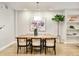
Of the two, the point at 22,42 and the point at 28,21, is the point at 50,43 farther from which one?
the point at 28,21

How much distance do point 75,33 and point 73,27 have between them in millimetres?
350

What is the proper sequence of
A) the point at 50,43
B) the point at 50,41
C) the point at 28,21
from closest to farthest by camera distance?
the point at 50,43 → the point at 50,41 → the point at 28,21

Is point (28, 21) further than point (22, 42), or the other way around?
point (28, 21)

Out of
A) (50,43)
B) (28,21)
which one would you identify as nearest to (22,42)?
(50,43)

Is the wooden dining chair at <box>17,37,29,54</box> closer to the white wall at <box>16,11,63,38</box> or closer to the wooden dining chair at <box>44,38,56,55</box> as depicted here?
the wooden dining chair at <box>44,38,56,55</box>

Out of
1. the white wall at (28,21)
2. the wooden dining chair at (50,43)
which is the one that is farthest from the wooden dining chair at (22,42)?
the white wall at (28,21)

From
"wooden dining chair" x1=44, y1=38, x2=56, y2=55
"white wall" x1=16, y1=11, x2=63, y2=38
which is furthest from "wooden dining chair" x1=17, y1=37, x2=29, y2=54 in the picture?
"white wall" x1=16, y1=11, x2=63, y2=38

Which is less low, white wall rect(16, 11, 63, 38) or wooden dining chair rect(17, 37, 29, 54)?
white wall rect(16, 11, 63, 38)

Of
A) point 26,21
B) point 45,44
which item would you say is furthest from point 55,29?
point 45,44

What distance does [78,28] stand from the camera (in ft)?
28.0

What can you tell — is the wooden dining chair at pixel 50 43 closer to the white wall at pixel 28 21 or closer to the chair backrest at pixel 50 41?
the chair backrest at pixel 50 41

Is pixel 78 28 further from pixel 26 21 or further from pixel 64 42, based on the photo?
pixel 26 21

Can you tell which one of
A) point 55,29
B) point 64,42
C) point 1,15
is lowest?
point 64,42

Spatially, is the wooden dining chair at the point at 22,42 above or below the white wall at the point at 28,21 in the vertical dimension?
below
